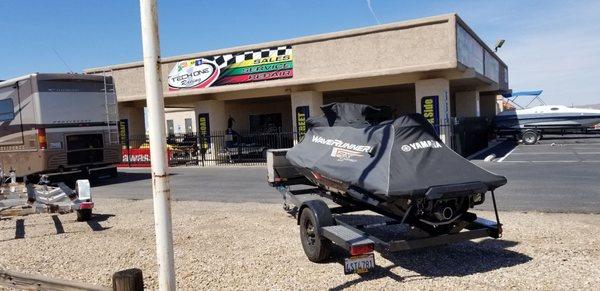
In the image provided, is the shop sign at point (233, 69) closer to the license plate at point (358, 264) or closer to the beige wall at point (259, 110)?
the beige wall at point (259, 110)

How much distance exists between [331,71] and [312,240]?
46.9 ft

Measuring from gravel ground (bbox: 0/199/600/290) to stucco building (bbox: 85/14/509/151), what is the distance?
10.5 m

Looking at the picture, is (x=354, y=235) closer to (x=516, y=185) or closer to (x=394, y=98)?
(x=516, y=185)

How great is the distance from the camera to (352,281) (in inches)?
203

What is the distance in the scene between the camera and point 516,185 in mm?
11438

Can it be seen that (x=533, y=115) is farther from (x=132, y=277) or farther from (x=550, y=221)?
(x=132, y=277)

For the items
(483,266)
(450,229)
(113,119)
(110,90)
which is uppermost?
(110,90)

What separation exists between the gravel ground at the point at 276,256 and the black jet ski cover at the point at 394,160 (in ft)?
3.41

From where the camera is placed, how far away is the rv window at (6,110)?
1432 centimetres

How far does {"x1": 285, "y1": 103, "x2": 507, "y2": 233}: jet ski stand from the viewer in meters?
4.98

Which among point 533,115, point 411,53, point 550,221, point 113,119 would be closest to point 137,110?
point 113,119

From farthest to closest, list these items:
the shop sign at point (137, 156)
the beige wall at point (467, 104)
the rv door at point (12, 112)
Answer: the beige wall at point (467, 104), the shop sign at point (137, 156), the rv door at point (12, 112)

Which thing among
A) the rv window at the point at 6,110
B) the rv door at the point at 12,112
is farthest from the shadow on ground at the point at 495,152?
the rv window at the point at 6,110

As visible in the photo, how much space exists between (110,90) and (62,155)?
101 inches
